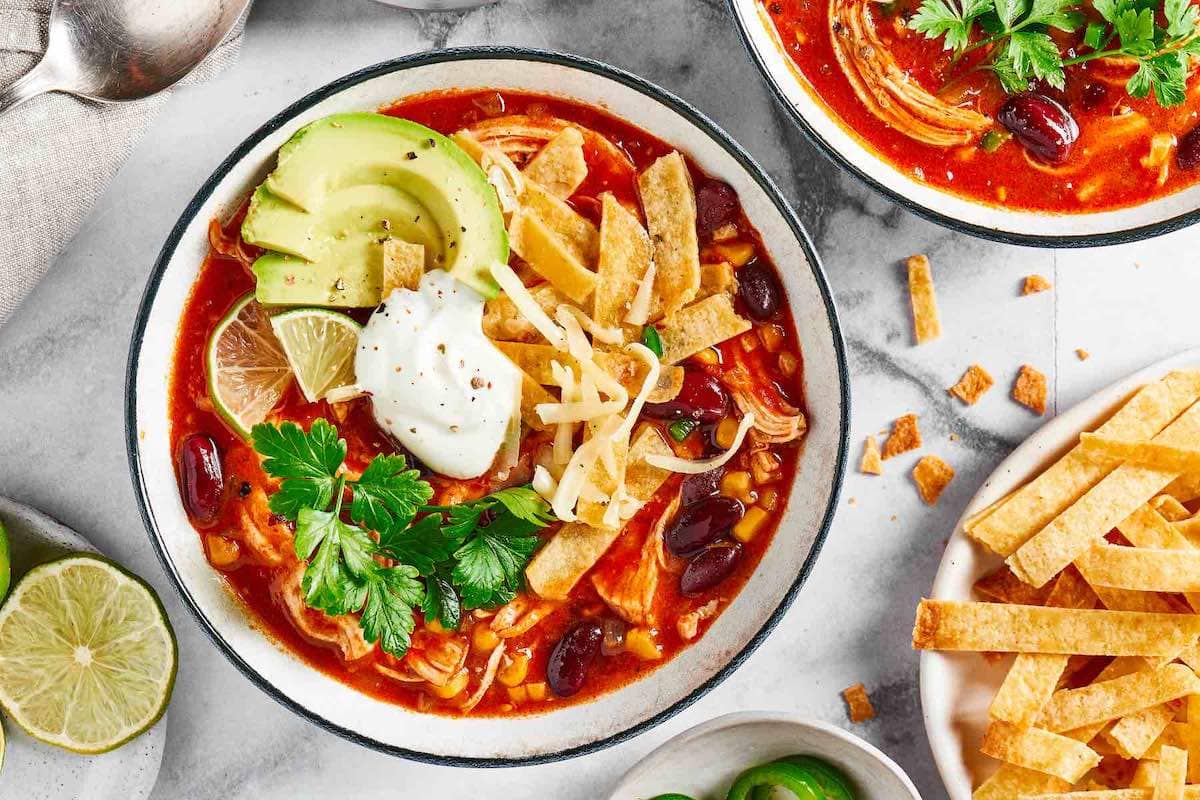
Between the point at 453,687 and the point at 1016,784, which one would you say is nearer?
the point at 453,687

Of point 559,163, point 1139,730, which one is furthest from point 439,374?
point 1139,730

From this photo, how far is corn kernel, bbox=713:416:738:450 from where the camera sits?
3.32 meters

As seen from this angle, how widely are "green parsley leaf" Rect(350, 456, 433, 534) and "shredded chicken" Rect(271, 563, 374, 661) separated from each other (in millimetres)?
362

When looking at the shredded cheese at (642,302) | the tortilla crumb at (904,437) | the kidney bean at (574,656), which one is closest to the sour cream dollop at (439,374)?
the shredded cheese at (642,302)

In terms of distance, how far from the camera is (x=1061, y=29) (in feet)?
10.7

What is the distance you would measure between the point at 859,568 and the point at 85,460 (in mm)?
2519

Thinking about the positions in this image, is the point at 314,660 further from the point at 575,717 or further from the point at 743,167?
the point at 743,167

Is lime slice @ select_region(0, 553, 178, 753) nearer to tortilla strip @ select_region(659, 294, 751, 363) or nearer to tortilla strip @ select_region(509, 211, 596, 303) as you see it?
tortilla strip @ select_region(509, 211, 596, 303)

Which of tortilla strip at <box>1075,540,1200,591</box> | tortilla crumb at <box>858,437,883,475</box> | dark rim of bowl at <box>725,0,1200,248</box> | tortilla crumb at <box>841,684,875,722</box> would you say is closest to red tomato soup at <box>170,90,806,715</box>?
dark rim of bowl at <box>725,0,1200,248</box>

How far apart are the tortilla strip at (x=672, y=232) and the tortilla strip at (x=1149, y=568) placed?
4.91 feet

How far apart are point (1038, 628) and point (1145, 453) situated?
2.02ft

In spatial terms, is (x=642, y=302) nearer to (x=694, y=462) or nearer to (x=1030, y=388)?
(x=694, y=462)

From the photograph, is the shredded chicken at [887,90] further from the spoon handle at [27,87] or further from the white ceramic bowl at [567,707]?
the spoon handle at [27,87]

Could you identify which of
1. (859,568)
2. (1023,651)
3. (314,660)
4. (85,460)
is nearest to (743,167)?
(859,568)
